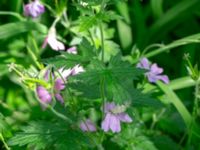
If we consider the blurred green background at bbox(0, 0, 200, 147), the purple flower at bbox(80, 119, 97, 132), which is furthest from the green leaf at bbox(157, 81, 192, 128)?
the purple flower at bbox(80, 119, 97, 132)

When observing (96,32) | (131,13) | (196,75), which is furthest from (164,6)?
(196,75)

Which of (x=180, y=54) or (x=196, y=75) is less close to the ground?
(x=196, y=75)

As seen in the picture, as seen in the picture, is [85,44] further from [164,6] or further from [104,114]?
[164,6]

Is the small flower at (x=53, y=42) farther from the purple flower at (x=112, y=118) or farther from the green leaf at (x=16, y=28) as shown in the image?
the purple flower at (x=112, y=118)

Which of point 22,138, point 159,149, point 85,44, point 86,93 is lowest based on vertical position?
point 159,149

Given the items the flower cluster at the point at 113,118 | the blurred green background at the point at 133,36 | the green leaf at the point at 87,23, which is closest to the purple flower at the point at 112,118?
the flower cluster at the point at 113,118

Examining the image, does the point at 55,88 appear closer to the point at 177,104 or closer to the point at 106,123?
the point at 106,123

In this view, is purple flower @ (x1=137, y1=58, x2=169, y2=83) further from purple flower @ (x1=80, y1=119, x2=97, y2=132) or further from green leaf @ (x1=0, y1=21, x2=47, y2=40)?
green leaf @ (x1=0, y1=21, x2=47, y2=40)
